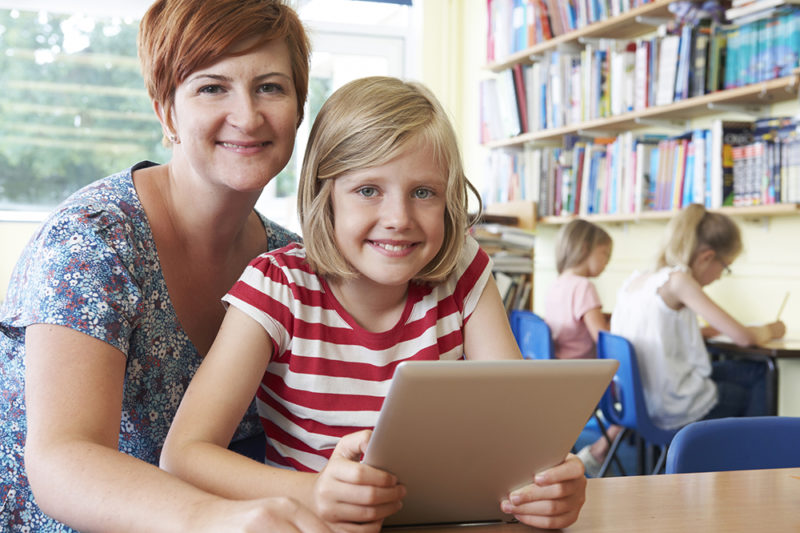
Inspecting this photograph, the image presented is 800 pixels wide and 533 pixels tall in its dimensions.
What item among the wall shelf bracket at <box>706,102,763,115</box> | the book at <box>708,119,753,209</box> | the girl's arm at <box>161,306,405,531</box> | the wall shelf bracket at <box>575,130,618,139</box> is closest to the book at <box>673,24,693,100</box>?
the wall shelf bracket at <box>706,102,763,115</box>

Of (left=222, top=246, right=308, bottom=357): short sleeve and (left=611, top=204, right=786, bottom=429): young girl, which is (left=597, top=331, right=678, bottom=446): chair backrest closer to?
(left=611, top=204, right=786, bottom=429): young girl

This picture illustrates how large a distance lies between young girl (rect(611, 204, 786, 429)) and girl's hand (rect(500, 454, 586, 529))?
231cm

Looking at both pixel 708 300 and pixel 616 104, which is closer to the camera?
pixel 708 300

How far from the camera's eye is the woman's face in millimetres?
1165

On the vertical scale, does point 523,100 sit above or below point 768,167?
above

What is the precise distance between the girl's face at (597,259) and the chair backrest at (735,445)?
2.44 meters

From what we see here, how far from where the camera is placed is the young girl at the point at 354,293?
1.09 metres

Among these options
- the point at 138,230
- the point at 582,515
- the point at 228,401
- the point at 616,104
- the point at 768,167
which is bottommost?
the point at 582,515

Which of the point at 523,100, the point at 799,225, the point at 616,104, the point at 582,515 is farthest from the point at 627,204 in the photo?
the point at 582,515

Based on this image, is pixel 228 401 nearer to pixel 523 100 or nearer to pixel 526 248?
pixel 526 248

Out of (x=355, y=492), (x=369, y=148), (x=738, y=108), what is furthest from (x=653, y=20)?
(x=355, y=492)

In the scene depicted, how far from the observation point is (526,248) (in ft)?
13.0

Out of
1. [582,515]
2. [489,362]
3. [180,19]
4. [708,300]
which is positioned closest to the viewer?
[489,362]

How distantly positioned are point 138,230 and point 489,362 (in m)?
0.66
